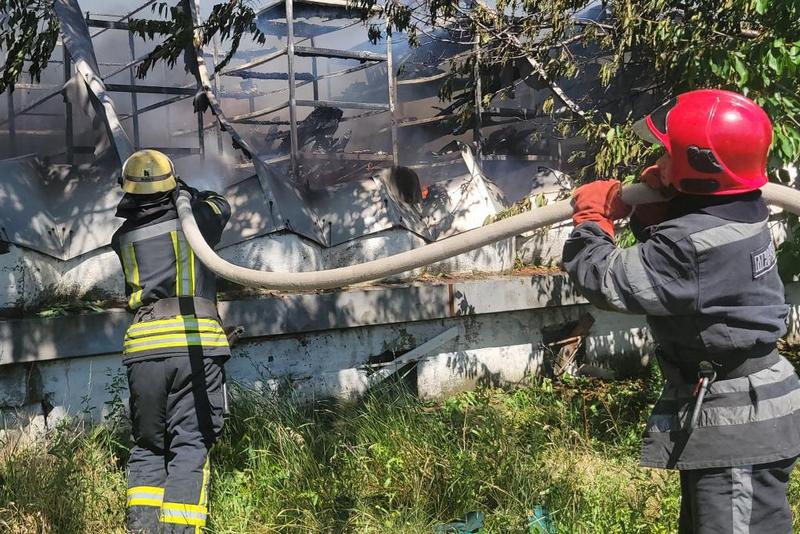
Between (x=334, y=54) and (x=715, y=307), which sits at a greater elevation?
(x=334, y=54)

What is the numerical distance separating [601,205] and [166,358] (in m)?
2.06

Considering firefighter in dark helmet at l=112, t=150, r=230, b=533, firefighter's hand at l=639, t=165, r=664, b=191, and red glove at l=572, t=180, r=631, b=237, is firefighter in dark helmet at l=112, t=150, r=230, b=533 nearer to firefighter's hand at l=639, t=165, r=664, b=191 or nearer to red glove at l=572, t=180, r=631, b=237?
red glove at l=572, t=180, r=631, b=237

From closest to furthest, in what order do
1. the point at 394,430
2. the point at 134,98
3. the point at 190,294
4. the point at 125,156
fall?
1. the point at 190,294
2. the point at 394,430
3. the point at 125,156
4. the point at 134,98

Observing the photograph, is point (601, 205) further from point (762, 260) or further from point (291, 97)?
point (291, 97)

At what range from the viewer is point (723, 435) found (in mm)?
2299

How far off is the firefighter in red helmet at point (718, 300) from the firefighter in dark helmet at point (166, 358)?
1.87 metres

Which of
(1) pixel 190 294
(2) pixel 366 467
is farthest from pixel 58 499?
(2) pixel 366 467

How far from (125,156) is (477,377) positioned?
2838 mm

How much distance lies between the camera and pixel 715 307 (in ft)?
7.38

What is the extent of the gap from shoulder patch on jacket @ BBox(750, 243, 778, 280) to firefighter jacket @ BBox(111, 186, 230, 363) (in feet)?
7.57

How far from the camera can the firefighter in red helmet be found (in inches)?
88.0

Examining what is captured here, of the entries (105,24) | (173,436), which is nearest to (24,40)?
(173,436)

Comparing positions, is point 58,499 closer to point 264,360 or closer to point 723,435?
point 264,360

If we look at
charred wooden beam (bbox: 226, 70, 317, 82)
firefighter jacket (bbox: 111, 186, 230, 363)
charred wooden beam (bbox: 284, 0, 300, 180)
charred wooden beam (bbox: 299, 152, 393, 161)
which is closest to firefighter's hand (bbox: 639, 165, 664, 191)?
firefighter jacket (bbox: 111, 186, 230, 363)
